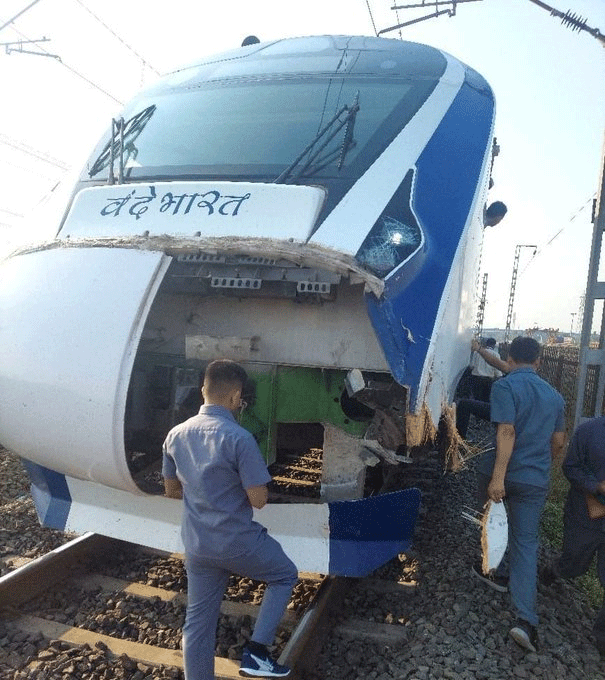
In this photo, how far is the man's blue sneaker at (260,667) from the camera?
255 centimetres

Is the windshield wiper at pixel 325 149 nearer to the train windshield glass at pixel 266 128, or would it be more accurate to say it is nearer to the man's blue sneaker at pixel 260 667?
the train windshield glass at pixel 266 128

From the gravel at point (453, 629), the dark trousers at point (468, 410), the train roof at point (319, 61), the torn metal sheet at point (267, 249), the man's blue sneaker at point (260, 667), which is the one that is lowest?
the gravel at point (453, 629)

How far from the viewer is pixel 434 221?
10.9 ft

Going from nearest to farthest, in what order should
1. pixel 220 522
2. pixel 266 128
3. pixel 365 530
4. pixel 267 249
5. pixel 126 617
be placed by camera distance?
pixel 220 522, pixel 267 249, pixel 365 530, pixel 126 617, pixel 266 128

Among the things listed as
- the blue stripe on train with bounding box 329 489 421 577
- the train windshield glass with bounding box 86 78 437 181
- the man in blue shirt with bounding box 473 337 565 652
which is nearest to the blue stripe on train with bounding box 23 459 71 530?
the blue stripe on train with bounding box 329 489 421 577

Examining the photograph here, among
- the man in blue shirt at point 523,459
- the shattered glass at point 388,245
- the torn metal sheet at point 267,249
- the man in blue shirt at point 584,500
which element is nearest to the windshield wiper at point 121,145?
the torn metal sheet at point 267,249

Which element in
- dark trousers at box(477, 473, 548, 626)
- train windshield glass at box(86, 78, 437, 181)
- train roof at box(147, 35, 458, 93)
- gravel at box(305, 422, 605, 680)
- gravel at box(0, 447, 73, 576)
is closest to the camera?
gravel at box(305, 422, 605, 680)

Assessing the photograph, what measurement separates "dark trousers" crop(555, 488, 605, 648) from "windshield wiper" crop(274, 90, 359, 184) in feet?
7.55

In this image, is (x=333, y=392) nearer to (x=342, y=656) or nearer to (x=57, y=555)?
(x=342, y=656)

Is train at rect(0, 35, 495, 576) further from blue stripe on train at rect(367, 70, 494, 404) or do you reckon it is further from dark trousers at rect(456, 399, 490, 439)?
dark trousers at rect(456, 399, 490, 439)

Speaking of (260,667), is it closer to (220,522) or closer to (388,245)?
(220,522)

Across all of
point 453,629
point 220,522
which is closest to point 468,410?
point 453,629

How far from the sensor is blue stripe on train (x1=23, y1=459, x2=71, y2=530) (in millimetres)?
3463

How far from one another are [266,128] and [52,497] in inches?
95.2
